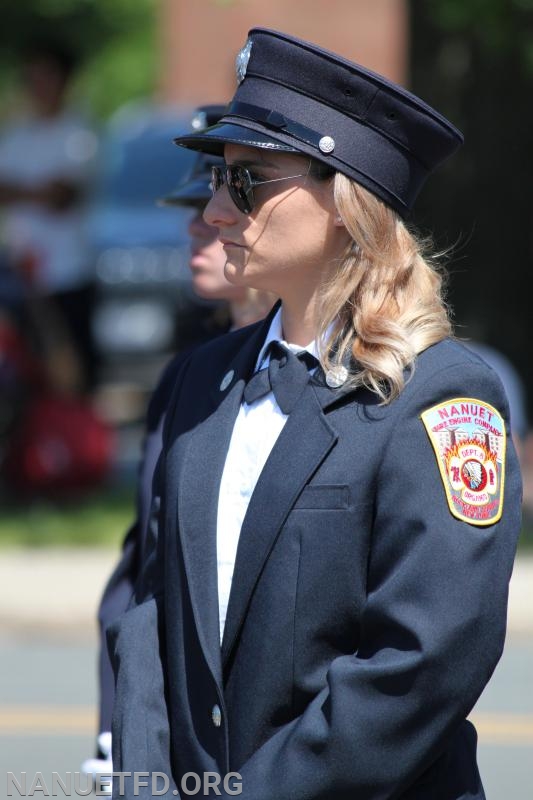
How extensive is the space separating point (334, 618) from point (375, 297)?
52 centimetres

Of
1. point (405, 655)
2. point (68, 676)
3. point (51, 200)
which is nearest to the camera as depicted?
point (405, 655)

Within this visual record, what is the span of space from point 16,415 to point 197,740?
658 centimetres

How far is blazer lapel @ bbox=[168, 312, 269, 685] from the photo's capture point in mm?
2139

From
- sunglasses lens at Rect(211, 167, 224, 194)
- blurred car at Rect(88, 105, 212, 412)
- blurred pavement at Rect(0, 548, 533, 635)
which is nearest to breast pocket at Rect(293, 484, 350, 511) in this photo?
sunglasses lens at Rect(211, 167, 224, 194)

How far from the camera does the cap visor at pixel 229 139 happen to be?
2.17 meters

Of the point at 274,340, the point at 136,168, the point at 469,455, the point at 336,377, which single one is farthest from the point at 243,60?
the point at 136,168

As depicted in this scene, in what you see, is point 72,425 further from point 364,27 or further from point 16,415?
point 364,27

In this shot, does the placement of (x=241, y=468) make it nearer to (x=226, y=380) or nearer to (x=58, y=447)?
(x=226, y=380)

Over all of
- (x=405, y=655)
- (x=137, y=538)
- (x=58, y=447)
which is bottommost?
(x=58, y=447)

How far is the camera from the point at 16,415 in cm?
856

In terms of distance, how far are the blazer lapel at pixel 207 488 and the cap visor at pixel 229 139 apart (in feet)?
1.19

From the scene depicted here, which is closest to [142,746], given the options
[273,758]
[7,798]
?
[273,758]

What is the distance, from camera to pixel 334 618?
204 centimetres

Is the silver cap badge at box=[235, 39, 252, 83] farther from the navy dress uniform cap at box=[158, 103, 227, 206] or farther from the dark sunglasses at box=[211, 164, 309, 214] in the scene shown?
the navy dress uniform cap at box=[158, 103, 227, 206]
